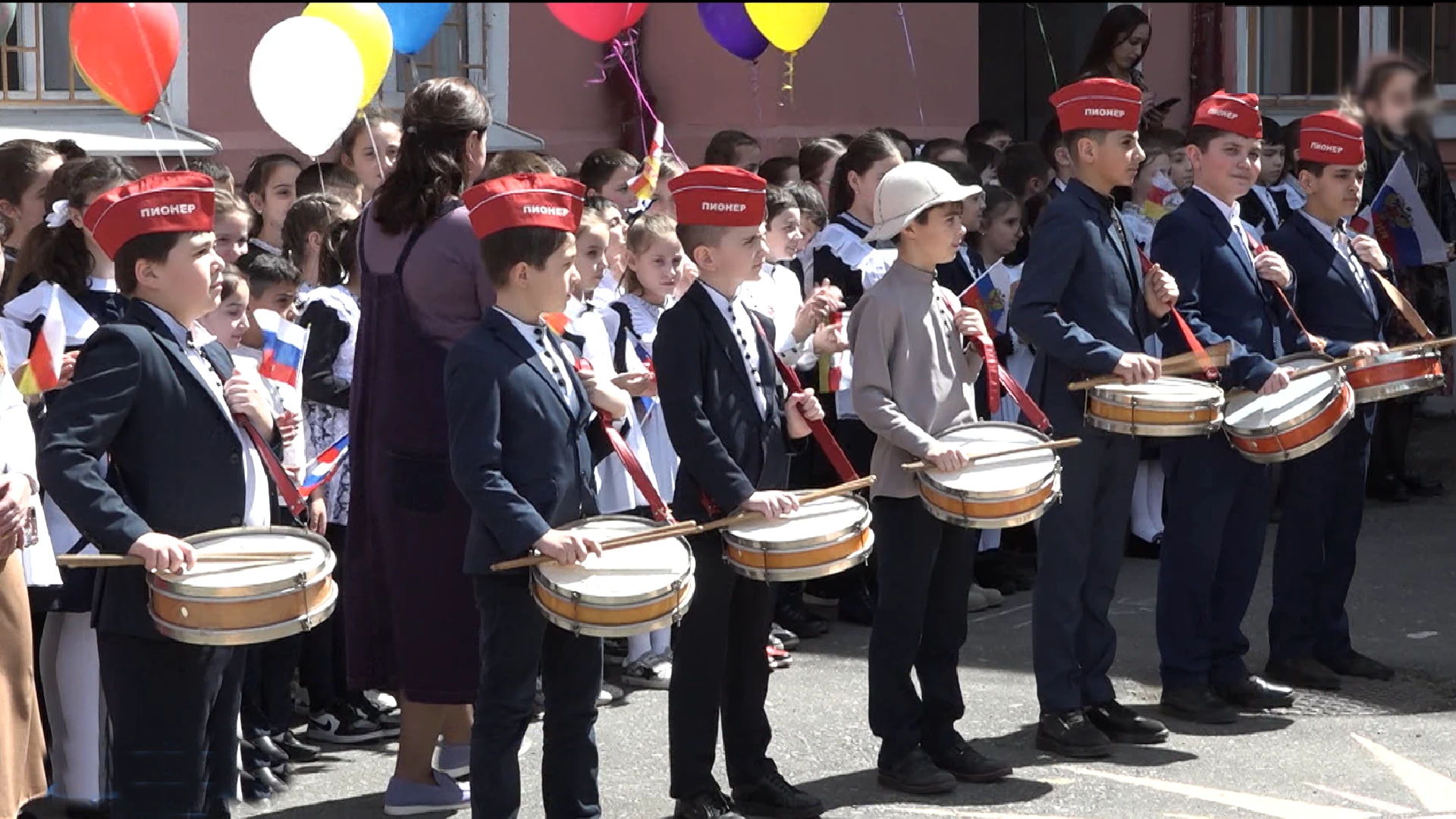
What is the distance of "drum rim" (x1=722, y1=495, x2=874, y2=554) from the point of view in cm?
534

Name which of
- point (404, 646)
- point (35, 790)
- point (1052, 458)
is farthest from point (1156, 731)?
point (35, 790)

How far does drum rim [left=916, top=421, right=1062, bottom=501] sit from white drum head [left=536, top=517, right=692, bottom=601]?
0.91 meters

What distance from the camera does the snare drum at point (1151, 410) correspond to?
629 cm

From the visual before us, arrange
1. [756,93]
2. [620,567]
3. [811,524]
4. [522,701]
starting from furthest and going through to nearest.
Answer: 1. [756,93]
2. [811,524]
3. [522,701]
4. [620,567]

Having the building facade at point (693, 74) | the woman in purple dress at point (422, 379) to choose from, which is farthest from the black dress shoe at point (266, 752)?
the building facade at point (693, 74)

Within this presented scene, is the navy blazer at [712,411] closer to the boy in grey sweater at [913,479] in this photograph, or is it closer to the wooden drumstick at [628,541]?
the wooden drumstick at [628,541]

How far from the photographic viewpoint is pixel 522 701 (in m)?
5.18

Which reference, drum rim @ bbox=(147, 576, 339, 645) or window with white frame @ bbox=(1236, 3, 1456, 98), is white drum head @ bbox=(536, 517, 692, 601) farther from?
window with white frame @ bbox=(1236, 3, 1456, 98)

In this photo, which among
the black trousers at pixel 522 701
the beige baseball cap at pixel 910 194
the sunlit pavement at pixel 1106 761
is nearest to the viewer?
the black trousers at pixel 522 701

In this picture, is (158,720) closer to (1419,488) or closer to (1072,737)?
(1072,737)

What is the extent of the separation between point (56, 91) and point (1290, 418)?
648 cm

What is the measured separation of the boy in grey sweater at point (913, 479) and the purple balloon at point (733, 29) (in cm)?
298

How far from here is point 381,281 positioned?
5.82m

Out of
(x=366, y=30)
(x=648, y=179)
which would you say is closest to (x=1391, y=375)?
(x=648, y=179)
